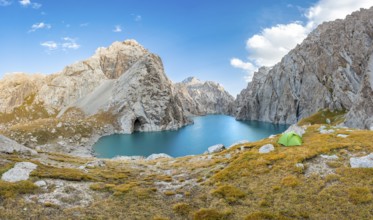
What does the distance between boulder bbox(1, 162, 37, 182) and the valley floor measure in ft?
2.24

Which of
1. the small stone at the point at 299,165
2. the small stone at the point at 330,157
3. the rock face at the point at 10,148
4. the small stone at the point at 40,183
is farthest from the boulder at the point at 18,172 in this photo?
the small stone at the point at 330,157

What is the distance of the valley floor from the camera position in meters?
19.0

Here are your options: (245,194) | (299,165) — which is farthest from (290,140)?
(245,194)

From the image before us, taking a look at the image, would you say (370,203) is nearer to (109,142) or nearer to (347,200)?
(347,200)

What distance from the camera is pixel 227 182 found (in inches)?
1075

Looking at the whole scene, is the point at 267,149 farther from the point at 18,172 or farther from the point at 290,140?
the point at 18,172

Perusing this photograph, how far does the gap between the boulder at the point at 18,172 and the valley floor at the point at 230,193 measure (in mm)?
681

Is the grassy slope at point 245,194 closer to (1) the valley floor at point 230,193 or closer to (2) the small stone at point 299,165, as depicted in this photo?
(1) the valley floor at point 230,193

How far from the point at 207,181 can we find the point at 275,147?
1418 centimetres

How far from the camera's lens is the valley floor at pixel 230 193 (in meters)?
19.0

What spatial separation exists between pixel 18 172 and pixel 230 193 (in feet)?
67.2

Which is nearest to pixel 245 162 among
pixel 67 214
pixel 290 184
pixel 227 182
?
pixel 227 182

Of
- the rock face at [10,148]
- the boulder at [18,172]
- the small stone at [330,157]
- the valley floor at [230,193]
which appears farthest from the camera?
the rock face at [10,148]

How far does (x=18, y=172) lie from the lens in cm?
2577
